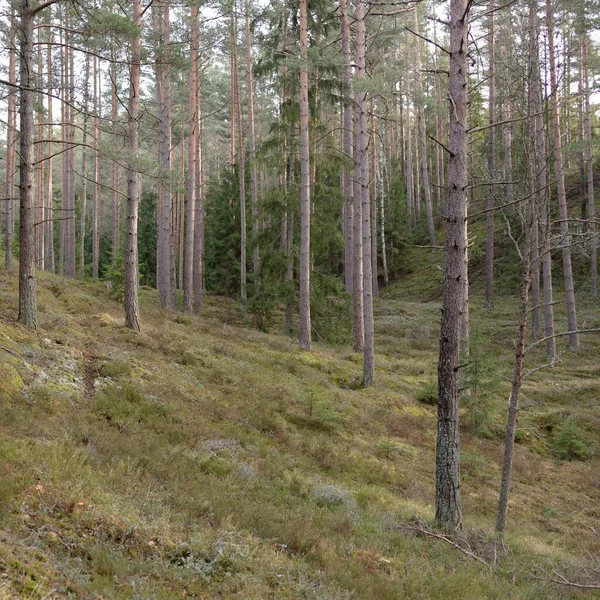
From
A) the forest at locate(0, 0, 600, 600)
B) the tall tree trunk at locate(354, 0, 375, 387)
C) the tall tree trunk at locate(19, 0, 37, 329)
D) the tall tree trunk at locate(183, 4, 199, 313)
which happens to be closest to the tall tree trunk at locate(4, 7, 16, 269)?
the tall tree trunk at locate(19, 0, 37, 329)

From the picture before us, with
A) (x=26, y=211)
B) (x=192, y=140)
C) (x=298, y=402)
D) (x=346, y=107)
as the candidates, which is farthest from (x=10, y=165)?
(x=298, y=402)

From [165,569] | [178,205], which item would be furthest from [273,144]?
[178,205]

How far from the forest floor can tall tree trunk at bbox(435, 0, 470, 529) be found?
0.54 metres

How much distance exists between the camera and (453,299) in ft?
20.8

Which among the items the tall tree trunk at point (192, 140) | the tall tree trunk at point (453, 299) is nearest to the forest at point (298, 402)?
the tall tree trunk at point (453, 299)

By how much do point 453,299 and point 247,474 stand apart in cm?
366

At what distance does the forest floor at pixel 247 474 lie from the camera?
4.19 metres

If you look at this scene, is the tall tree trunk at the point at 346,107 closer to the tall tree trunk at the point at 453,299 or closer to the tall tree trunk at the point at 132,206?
the tall tree trunk at the point at 132,206

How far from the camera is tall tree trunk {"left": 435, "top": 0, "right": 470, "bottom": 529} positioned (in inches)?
248

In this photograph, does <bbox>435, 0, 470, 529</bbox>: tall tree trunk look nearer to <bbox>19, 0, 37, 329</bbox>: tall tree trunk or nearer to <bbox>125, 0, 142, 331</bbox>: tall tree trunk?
<bbox>19, 0, 37, 329</bbox>: tall tree trunk

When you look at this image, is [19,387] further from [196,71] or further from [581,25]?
[581,25]

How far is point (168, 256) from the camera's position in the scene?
17641 millimetres

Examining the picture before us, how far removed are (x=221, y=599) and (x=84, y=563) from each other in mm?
1087

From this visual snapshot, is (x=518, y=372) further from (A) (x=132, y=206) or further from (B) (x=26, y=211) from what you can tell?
(A) (x=132, y=206)
